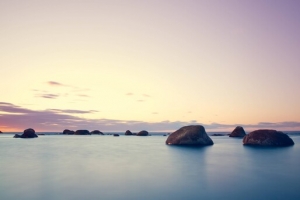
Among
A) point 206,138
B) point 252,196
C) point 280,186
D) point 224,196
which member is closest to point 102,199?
point 224,196

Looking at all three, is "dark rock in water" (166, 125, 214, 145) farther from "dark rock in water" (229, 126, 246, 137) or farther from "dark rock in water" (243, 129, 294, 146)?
"dark rock in water" (229, 126, 246, 137)

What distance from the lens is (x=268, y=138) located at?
30719 mm

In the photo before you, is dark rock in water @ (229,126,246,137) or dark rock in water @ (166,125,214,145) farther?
dark rock in water @ (229,126,246,137)

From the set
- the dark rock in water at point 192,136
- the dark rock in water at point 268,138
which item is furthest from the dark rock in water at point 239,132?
the dark rock in water at point 192,136

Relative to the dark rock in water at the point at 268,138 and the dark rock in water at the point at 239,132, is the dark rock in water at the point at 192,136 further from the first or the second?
the dark rock in water at the point at 239,132

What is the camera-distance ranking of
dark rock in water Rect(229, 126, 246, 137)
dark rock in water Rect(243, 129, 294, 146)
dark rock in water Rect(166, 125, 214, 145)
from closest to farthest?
dark rock in water Rect(243, 129, 294, 146)
dark rock in water Rect(166, 125, 214, 145)
dark rock in water Rect(229, 126, 246, 137)

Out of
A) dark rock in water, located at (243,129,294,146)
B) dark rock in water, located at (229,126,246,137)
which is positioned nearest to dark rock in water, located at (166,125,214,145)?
dark rock in water, located at (243,129,294,146)

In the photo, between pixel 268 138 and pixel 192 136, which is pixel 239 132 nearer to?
pixel 268 138

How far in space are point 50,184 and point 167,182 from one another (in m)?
5.37

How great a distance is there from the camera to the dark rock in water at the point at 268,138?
30734 millimetres

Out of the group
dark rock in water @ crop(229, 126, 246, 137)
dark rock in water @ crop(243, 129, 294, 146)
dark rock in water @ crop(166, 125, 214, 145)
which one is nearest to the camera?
dark rock in water @ crop(243, 129, 294, 146)

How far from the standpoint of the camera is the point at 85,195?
8.31 metres

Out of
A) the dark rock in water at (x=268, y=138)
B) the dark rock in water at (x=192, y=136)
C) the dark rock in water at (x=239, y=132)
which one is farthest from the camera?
the dark rock in water at (x=239, y=132)

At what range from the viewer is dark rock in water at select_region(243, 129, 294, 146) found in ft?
101
